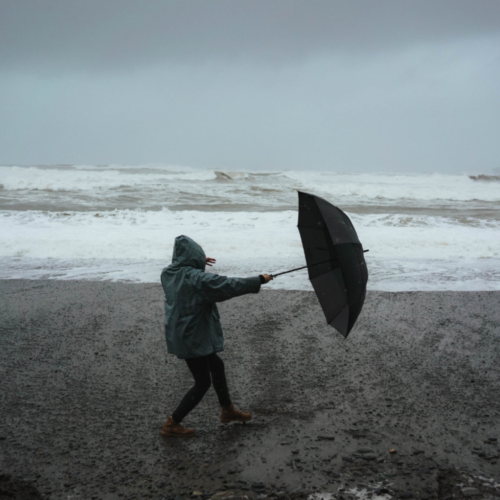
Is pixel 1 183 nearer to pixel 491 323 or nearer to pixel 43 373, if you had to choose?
pixel 43 373

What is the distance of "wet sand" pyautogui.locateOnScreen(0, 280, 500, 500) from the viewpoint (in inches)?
110

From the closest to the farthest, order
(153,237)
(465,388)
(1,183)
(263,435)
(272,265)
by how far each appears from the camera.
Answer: (263,435)
(465,388)
(272,265)
(153,237)
(1,183)

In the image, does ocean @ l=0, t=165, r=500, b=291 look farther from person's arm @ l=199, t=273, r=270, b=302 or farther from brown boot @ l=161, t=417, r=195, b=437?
person's arm @ l=199, t=273, r=270, b=302

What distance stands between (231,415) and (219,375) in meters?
0.33

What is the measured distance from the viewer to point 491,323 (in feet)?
18.2

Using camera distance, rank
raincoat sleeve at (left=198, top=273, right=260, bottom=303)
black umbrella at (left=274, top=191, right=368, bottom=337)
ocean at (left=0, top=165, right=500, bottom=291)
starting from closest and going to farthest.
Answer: raincoat sleeve at (left=198, top=273, right=260, bottom=303) → black umbrella at (left=274, top=191, right=368, bottom=337) → ocean at (left=0, top=165, right=500, bottom=291)

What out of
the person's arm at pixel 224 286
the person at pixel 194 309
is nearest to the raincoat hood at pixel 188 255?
the person at pixel 194 309

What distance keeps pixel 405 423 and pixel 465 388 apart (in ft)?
2.99

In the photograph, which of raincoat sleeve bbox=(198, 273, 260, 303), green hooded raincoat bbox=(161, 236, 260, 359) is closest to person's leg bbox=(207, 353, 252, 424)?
green hooded raincoat bbox=(161, 236, 260, 359)

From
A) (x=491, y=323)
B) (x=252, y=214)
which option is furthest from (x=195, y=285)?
(x=252, y=214)

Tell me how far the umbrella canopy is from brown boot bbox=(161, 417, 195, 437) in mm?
1269

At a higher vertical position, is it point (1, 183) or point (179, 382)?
point (1, 183)

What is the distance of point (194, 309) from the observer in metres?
3.04

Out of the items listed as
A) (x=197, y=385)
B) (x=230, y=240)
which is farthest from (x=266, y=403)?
(x=230, y=240)
